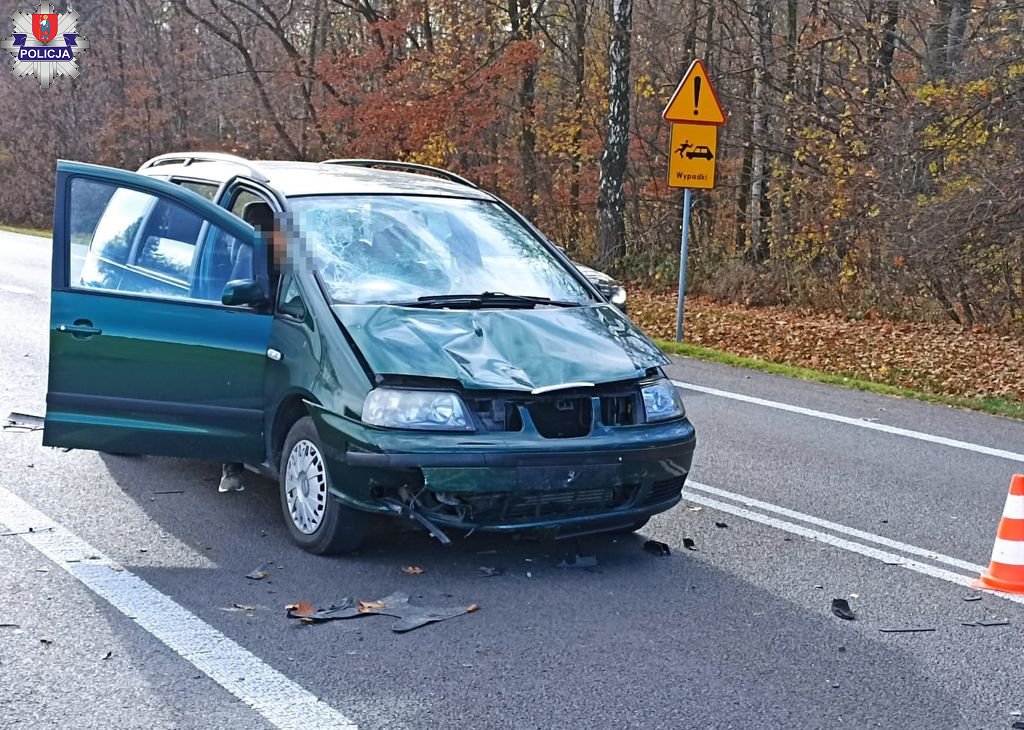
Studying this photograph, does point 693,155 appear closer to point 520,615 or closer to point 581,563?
point 581,563

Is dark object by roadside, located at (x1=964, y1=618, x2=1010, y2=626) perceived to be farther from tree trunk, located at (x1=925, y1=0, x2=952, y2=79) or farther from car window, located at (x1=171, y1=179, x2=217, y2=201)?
tree trunk, located at (x1=925, y1=0, x2=952, y2=79)

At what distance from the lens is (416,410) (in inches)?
207

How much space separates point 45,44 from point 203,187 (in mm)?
42596

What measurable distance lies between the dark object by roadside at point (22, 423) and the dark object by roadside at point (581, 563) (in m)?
4.32

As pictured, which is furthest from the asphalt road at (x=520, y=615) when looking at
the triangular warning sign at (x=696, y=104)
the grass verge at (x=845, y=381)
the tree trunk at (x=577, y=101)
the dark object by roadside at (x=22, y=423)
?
the tree trunk at (x=577, y=101)

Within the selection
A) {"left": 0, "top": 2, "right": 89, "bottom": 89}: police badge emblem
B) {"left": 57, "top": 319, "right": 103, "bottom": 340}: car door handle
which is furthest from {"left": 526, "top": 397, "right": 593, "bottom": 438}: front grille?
{"left": 0, "top": 2, "right": 89, "bottom": 89}: police badge emblem

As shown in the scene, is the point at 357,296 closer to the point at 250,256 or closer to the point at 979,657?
the point at 250,256

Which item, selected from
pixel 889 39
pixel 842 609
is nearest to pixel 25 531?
pixel 842 609

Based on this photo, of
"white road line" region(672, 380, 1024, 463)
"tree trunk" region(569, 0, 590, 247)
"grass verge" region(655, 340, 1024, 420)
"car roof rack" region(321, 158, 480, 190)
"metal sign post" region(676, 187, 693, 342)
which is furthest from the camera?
"tree trunk" region(569, 0, 590, 247)

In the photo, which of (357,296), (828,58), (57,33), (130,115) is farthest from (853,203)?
(57,33)

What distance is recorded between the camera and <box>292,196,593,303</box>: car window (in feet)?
19.9

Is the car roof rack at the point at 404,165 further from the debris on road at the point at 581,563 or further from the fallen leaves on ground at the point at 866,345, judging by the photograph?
the fallen leaves on ground at the point at 866,345

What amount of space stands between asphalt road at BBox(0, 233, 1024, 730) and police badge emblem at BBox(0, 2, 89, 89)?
3962cm

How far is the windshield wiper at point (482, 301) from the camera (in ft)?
19.5
